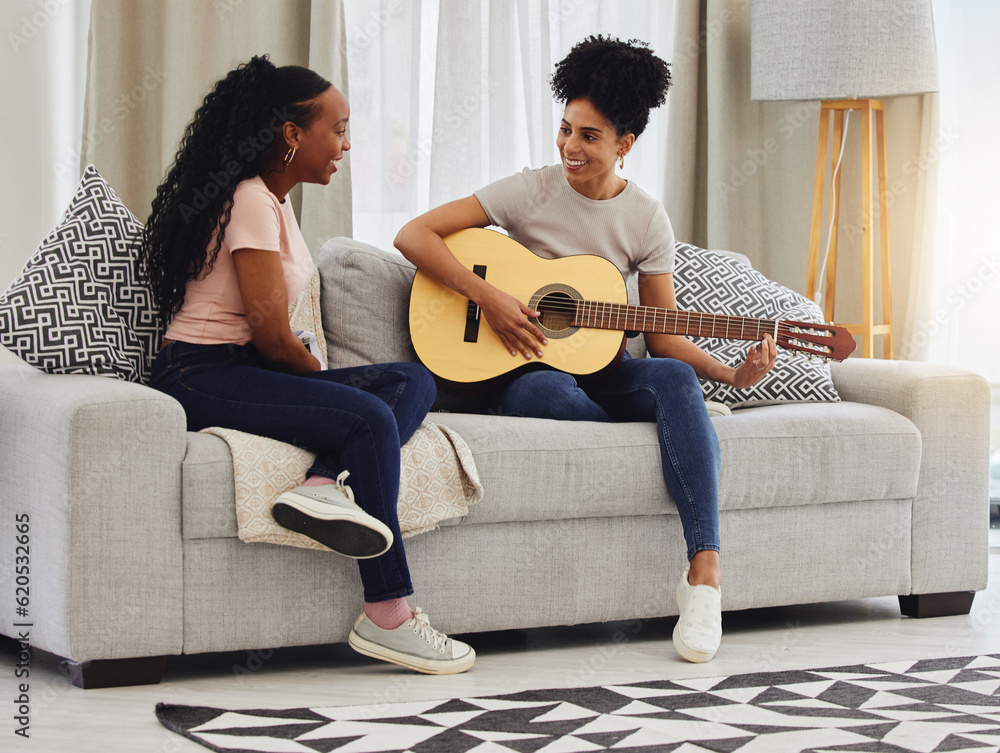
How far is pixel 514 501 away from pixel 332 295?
0.65 metres

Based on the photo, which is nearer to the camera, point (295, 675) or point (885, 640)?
point (295, 675)

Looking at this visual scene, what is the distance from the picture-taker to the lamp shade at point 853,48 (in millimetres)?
2988

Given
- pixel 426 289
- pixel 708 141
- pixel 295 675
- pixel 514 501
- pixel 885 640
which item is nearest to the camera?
pixel 295 675

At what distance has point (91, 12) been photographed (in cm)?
289

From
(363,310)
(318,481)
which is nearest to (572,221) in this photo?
(363,310)

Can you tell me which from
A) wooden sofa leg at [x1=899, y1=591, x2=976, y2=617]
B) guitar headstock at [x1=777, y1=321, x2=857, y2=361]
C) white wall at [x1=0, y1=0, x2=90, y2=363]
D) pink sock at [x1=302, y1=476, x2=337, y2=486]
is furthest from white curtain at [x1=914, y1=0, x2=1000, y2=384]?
white wall at [x1=0, y1=0, x2=90, y2=363]

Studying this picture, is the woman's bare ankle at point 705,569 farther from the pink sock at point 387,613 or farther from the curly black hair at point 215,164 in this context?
the curly black hair at point 215,164

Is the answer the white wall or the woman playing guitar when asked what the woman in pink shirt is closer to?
the woman playing guitar

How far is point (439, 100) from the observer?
3168mm

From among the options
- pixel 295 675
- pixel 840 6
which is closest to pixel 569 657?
pixel 295 675

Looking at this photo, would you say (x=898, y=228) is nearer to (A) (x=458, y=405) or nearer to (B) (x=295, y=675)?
(A) (x=458, y=405)

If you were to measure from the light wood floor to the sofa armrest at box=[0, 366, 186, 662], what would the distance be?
10 centimetres

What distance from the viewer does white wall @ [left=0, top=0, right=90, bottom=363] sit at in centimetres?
288

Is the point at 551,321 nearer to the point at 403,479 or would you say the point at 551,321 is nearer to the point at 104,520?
the point at 403,479
